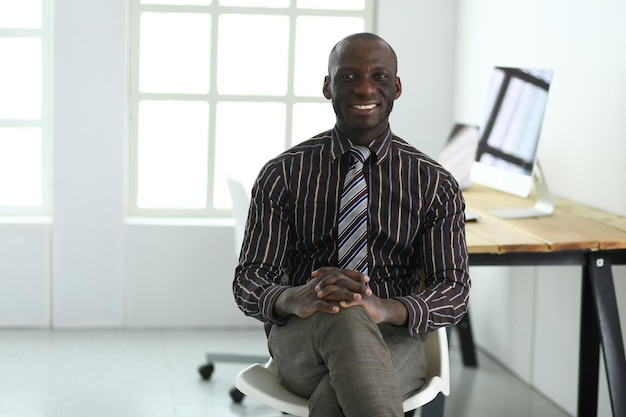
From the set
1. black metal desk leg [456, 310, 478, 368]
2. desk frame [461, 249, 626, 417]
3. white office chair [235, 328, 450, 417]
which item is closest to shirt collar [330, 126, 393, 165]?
white office chair [235, 328, 450, 417]

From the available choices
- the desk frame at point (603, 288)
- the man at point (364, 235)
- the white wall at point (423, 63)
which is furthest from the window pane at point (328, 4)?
the man at point (364, 235)

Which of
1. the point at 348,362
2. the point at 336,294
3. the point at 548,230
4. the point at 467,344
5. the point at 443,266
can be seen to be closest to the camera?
the point at 348,362

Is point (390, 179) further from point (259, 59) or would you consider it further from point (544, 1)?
point (259, 59)

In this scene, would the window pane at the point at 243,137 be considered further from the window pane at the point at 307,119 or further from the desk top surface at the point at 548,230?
the desk top surface at the point at 548,230

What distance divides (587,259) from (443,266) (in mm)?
692

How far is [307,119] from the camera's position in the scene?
186 inches

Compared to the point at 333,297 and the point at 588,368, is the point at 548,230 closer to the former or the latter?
the point at 588,368

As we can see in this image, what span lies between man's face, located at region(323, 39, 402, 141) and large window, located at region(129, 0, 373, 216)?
7.21ft

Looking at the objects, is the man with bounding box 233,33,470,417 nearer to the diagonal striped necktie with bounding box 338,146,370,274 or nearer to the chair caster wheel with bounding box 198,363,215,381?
the diagonal striped necktie with bounding box 338,146,370,274

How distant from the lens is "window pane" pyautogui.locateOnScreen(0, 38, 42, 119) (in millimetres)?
4551

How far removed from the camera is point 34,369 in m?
3.94

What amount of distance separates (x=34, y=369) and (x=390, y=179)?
1987 millimetres

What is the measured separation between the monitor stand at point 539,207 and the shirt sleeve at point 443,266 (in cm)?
88

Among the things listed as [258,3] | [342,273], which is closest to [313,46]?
[258,3]
